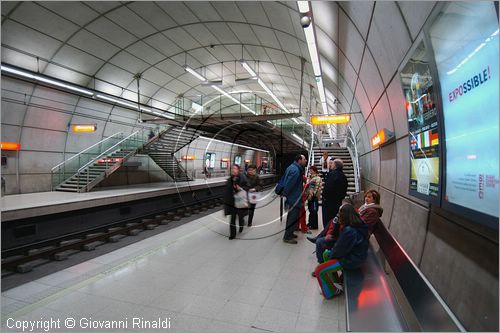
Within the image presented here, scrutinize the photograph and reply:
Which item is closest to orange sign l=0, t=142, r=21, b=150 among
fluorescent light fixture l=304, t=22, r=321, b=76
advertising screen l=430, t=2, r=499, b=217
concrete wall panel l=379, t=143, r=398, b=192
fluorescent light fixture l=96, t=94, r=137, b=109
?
fluorescent light fixture l=96, t=94, r=137, b=109

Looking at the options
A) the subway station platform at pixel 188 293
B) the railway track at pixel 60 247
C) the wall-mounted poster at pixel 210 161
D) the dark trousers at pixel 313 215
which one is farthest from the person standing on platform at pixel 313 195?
the wall-mounted poster at pixel 210 161

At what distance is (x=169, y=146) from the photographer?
610 inches

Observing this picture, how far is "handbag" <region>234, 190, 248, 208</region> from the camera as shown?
246 inches

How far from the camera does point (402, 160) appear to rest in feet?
14.8

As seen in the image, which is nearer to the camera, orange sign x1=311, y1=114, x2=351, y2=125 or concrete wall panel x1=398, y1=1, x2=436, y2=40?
concrete wall panel x1=398, y1=1, x2=436, y2=40

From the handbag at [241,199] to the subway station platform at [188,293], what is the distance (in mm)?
1399

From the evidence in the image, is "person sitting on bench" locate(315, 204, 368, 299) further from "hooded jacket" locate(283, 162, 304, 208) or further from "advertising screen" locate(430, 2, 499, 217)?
"hooded jacket" locate(283, 162, 304, 208)

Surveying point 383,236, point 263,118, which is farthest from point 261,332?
point 263,118

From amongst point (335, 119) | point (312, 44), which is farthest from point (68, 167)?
point (335, 119)

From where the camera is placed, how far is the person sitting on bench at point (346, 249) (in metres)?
2.99

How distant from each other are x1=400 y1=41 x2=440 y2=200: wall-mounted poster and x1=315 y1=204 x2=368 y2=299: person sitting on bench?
0.78m

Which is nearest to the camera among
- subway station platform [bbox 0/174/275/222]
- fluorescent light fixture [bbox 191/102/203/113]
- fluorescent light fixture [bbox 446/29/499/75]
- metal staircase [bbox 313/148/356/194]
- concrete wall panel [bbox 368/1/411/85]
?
fluorescent light fixture [bbox 446/29/499/75]

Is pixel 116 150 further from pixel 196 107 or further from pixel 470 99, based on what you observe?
pixel 470 99

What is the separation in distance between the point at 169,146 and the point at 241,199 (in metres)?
10.3
